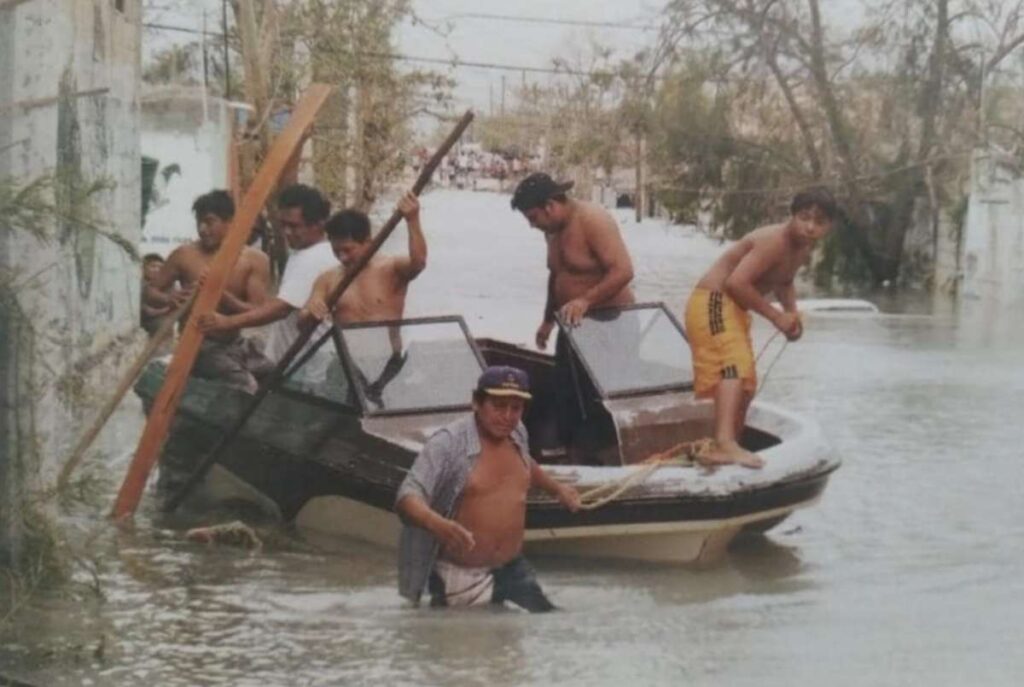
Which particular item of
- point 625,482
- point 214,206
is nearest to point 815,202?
point 625,482

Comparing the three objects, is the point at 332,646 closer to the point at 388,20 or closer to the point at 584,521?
the point at 584,521

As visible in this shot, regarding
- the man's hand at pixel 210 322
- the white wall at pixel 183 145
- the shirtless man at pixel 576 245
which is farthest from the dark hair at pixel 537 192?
the white wall at pixel 183 145

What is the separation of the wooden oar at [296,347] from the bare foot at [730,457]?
190 cm

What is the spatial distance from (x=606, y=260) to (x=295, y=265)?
1767 mm

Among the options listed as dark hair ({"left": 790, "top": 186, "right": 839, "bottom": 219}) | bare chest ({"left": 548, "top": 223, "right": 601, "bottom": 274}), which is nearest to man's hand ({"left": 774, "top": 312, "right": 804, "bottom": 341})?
dark hair ({"left": 790, "top": 186, "right": 839, "bottom": 219})

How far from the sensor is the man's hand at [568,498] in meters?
9.32

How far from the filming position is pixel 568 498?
370 inches

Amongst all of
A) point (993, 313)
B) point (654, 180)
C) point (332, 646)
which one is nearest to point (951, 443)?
point (332, 646)

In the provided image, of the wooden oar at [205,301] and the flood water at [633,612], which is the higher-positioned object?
the wooden oar at [205,301]

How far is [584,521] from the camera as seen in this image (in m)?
10.3

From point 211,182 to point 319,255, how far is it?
19.4 m

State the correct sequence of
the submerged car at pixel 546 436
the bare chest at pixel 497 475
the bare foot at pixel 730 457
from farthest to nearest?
1. the bare foot at pixel 730 457
2. the submerged car at pixel 546 436
3. the bare chest at pixel 497 475

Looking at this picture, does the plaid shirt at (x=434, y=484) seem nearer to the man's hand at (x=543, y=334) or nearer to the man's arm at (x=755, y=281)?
the man's arm at (x=755, y=281)

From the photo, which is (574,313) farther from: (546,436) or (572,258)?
(546,436)
